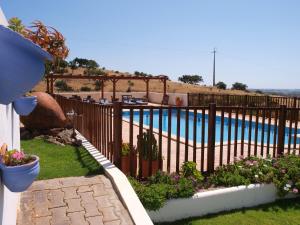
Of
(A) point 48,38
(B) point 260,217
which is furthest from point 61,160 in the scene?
(B) point 260,217

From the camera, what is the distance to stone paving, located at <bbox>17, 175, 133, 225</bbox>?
401 cm

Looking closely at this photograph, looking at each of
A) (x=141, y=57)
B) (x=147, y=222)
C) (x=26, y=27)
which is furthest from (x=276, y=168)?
(x=141, y=57)

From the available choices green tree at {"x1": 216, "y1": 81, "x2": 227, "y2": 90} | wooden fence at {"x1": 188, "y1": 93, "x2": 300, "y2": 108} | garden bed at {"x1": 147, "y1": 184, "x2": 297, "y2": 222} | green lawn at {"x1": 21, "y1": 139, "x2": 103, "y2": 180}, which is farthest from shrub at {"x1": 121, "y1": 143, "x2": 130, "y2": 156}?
green tree at {"x1": 216, "y1": 81, "x2": 227, "y2": 90}

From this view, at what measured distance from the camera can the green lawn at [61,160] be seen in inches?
214

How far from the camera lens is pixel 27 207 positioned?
424cm

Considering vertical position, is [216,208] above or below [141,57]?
below

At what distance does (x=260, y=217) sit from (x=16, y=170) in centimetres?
429

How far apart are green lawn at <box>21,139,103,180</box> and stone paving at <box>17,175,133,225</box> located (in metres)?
0.34

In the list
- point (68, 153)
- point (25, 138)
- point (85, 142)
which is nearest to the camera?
point (68, 153)

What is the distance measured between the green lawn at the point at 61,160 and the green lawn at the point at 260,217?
1.92m

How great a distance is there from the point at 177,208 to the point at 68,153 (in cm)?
300

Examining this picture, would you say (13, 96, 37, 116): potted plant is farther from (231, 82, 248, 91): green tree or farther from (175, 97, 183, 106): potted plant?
(231, 82, 248, 91): green tree

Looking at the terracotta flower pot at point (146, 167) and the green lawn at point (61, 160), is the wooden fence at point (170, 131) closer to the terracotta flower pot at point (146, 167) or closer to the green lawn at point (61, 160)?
the terracotta flower pot at point (146, 167)

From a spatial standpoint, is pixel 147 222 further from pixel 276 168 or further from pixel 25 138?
pixel 25 138
